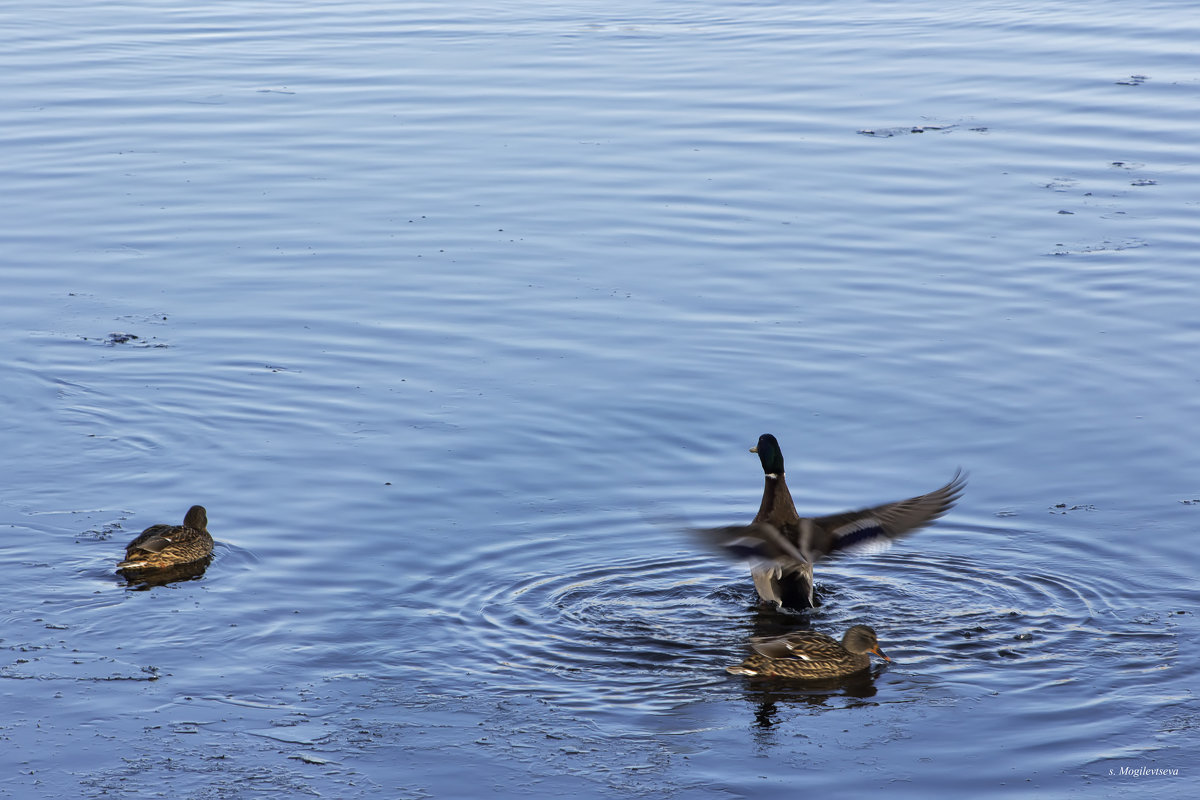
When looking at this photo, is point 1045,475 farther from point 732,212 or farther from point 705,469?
point 732,212

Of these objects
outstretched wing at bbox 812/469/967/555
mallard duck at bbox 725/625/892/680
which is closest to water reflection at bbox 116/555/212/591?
mallard duck at bbox 725/625/892/680

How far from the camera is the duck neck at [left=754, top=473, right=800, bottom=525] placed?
29.8ft

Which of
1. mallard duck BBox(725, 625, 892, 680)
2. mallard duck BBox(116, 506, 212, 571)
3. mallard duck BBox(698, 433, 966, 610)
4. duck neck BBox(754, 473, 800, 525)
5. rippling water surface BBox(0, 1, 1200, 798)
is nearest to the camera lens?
rippling water surface BBox(0, 1, 1200, 798)

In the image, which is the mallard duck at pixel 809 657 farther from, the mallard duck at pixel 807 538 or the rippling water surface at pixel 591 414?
the mallard duck at pixel 807 538

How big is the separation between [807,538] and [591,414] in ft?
10.3

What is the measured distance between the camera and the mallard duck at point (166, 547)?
870 centimetres

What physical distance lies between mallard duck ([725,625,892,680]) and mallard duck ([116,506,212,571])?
303 centimetres

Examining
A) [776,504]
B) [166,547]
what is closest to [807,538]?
[776,504]

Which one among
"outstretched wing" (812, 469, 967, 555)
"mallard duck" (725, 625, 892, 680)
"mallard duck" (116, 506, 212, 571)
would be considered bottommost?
"mallard duck" (725, 625, 892, 680)

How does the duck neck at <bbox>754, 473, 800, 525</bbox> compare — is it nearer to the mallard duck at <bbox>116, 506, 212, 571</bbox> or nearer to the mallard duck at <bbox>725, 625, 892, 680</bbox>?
the mallard duck at <bbox>725, 625, 892, 680</bbox>

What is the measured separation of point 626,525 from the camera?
971 centimetres

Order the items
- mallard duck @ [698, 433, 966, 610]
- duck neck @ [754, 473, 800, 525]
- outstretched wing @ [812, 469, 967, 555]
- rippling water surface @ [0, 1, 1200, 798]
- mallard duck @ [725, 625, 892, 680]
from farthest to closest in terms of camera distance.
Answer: duck neck @ [754, 473, 800, 525], outstretched wing @ [812, 469, 967, 555], mallard duck @ [698, 433, 966, 610], mallard duck @ [725, 625, 892, 680], rippling water surface @ [0, 1, 1200, 798]

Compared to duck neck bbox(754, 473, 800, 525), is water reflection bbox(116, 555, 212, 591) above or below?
below

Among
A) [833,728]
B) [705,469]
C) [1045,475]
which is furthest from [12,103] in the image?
[833,728]
